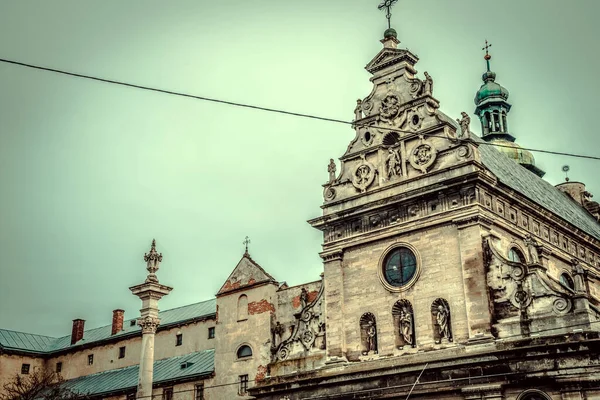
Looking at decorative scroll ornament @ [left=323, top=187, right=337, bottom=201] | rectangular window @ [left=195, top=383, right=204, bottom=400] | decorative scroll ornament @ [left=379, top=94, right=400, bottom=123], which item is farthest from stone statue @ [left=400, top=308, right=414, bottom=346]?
rectangular window @ [left=195, top=383, right=204, bottom=400]

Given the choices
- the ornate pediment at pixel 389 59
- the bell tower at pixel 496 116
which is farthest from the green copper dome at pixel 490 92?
the ornate pediment at pixel 389 59

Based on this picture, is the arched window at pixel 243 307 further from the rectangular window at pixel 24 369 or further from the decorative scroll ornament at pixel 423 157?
the rectangular window at pixel 24 369

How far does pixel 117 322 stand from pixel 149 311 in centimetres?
2222

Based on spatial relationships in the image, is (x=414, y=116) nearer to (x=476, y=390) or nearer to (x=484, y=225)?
(x=484, y=225)

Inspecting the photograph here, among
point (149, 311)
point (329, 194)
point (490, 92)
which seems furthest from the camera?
point (490, 92)

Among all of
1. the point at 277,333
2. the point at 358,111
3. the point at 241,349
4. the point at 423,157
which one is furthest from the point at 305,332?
the point at 358,111

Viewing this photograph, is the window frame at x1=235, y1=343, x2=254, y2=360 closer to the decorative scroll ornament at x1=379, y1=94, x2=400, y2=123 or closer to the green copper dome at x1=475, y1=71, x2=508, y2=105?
the decorative scroll ornament at x1=379, y1=94, x2=400, y2=123

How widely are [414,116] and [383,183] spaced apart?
2.72 m

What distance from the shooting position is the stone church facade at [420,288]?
23.1m

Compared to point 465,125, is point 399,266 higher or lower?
lower

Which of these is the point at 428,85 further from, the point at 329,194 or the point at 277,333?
the point at 277,333

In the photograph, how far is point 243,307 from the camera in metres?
35.5

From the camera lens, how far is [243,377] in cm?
3434

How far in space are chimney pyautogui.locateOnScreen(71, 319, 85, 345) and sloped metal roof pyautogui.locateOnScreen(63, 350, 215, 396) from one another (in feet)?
12.9
